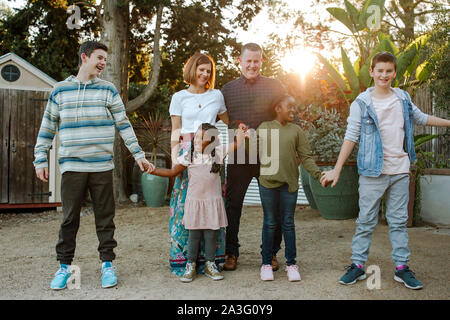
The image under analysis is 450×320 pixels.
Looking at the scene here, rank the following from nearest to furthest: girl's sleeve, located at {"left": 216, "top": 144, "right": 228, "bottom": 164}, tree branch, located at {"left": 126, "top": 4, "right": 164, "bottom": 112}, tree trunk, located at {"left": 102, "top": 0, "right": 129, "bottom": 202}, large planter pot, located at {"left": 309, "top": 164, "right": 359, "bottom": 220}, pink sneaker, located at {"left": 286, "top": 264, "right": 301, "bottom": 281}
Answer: pink sneaker, located at {"left": 286, "top": 264, "right": 301, "bottom": 281}
girl's sleeve, located at {"left": 216, "top": 144, "right": 228, "bottom": 164}
large planter pot, located at {"left": 309, "top": 164, "right": 359, "bottom": 220}
tree trunk, located at {"left": 102, "top": 0, "right": 129, "bottom": 202}
tree branch, located at {"left": 126, "top": 4, "right": 164, "bottom": 112}

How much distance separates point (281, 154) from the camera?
115 inches

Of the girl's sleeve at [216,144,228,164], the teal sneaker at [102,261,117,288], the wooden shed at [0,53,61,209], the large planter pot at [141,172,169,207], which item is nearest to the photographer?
the teal sneaker at [102,261,117,288]

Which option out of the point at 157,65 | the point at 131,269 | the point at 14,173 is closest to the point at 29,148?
the point at 14,173

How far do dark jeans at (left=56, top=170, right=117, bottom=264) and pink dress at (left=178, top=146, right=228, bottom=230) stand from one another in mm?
530

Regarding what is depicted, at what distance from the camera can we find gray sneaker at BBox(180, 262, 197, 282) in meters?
2.90

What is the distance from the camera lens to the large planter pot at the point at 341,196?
5.30 metres

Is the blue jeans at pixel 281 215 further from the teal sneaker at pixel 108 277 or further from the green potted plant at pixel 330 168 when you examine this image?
the green potted plant at pixel 330 168

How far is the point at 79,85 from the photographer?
283cm

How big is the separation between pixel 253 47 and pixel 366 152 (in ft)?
3.66

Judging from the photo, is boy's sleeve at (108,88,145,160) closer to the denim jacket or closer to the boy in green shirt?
the boy in green shirt

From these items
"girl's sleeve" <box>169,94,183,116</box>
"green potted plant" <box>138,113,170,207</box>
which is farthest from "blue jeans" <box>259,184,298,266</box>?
"green potted plant" <box>138,113,170,207</box>

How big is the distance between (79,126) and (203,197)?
3.17ft

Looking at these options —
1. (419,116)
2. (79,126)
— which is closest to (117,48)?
(79,126)
